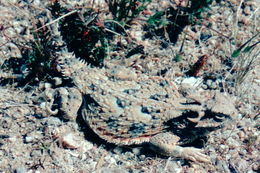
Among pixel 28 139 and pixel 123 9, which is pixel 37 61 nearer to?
pixel 28 139

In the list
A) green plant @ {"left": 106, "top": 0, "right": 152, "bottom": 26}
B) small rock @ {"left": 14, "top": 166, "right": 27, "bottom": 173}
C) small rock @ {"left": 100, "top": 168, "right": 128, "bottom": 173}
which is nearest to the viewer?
small rock @ {"left": 14, "top": 166, "right": 27, "bottom": 173}

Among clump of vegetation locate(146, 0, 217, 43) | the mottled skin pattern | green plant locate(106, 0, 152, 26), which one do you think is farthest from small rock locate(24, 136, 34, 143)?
clump of vegetation locate(146, 0, 217, 43)

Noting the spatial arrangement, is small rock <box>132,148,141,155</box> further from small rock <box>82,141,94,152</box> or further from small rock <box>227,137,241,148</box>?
small rock <box>227,137,241,148</box>

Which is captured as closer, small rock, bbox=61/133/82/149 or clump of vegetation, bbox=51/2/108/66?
small rock, bbox=61/133/82/149

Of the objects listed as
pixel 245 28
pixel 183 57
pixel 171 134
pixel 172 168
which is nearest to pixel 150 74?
pixel 183 57

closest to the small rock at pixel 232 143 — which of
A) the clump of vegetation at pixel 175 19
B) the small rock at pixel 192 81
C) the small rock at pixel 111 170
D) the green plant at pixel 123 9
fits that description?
the small rock at pixel 192 81

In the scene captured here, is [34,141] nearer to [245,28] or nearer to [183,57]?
[183,57]
